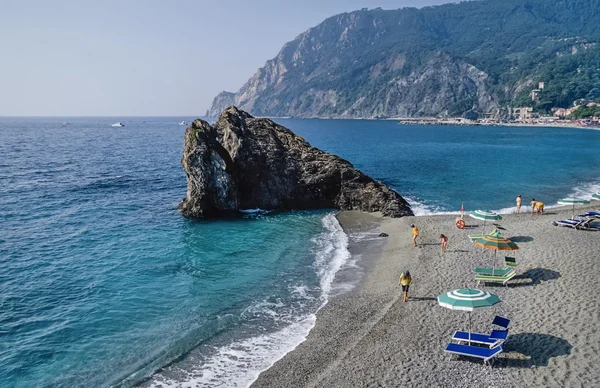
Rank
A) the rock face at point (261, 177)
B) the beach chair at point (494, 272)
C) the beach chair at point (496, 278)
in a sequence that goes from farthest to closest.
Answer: the rock face at point (261, 177) → the beach chair at point (494, 272) → the beach chair at point (496, 278)

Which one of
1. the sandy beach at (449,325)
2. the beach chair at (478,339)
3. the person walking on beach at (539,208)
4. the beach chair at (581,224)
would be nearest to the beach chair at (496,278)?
the sandy beach at (449,325)

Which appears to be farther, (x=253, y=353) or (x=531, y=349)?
(x=253, y=353)

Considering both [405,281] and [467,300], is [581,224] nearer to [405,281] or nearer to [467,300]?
[405,281]

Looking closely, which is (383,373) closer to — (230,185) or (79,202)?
(230,185)

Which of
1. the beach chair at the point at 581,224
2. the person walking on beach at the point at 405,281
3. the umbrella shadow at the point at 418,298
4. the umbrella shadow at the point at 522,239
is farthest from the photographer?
the beach chair at the point at 581,224

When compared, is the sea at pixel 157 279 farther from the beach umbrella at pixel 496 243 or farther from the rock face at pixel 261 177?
the beach umbrella at pixel 496 243

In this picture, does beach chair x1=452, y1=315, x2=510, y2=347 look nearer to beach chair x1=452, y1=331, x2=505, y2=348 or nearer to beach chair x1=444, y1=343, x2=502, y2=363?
beach chair x1=452, y1=331, x2=505, y2=348

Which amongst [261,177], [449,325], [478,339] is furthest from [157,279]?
[261,177]
